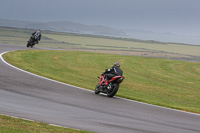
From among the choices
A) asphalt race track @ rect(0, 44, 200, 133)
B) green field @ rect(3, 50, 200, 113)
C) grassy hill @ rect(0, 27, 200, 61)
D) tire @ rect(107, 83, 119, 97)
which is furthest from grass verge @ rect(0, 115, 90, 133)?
grassy hill @ rect(0, 27, 200, 61)

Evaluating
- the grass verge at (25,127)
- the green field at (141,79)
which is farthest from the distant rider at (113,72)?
the grass verge at (25,127)

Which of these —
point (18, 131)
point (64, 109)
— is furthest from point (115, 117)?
point (18, 131)

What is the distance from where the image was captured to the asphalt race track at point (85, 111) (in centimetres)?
1024

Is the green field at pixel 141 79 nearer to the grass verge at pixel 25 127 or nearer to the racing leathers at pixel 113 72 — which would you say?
the racing leathers at pixel 113 72

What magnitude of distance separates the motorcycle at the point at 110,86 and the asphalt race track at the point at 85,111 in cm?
32

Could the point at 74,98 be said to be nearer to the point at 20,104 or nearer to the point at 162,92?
the point at 20,104

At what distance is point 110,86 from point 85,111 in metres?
4.53

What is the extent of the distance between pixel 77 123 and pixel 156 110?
446cm

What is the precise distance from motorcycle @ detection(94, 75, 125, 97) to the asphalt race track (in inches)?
12.4

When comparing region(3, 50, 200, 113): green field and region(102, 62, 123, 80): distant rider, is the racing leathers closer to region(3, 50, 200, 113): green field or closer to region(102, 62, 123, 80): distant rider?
region(102, 62, 123, 80): distant rider

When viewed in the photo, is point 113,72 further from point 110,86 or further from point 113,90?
point 113,90

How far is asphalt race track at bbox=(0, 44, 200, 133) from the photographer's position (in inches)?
403

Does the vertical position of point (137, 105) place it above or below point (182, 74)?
below

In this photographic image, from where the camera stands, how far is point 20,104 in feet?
38.5
